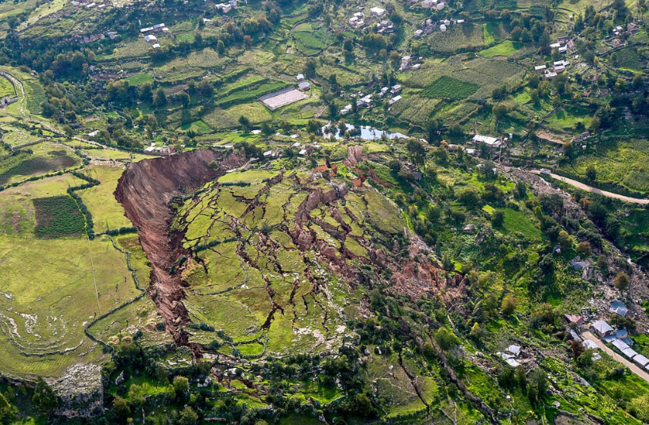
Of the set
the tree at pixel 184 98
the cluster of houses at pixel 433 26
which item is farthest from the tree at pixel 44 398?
the cluster of houses at pixel 433 26

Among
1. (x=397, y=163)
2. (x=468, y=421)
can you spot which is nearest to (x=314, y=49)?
(x=397, y=163)

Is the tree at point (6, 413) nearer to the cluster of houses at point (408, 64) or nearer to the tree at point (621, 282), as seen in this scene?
the tree at point (621, 282)

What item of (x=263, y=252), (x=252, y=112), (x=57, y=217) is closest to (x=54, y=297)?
(x=57, y=217)

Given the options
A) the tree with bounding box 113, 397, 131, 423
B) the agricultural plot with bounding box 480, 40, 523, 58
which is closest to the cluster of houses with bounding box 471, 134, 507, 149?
the agricultural plot with bounding box 480, 40, 523, 58

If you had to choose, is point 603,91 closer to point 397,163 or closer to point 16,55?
point 397,163

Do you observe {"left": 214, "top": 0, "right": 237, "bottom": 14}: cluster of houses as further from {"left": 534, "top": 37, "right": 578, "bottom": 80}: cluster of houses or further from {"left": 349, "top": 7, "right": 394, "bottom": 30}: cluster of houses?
{"left": 534, "top": 37, "right": 578, "bottom": 80}: cluster of houses
